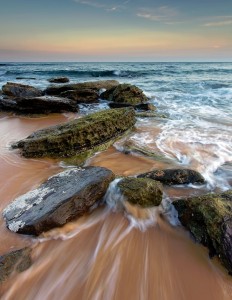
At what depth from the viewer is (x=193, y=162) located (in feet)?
15.4

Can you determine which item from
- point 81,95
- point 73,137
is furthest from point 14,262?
point 81,95

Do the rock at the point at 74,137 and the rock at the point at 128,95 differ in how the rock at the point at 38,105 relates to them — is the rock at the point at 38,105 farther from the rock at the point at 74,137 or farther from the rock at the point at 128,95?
the rock at the point at 74,137

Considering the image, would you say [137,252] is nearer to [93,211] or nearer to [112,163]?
[93,211]

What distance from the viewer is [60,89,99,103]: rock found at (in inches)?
418

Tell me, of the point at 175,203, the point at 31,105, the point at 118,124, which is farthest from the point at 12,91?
the point at 175,203

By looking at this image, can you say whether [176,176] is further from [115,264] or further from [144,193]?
[115,264]

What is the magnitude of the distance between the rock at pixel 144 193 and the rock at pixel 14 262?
124cm

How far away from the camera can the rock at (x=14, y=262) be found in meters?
2.34

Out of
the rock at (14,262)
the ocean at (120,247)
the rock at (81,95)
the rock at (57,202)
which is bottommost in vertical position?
the rock at (81,95)

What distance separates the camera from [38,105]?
27.5 feet

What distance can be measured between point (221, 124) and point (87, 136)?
3978 millimetres

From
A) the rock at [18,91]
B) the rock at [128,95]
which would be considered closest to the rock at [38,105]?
the rock at [18,91]

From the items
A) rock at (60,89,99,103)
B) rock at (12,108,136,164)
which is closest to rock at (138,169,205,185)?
rock at (12,108,136,164)

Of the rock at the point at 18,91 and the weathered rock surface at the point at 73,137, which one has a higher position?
the weathered rock surface at the point at 73,137
